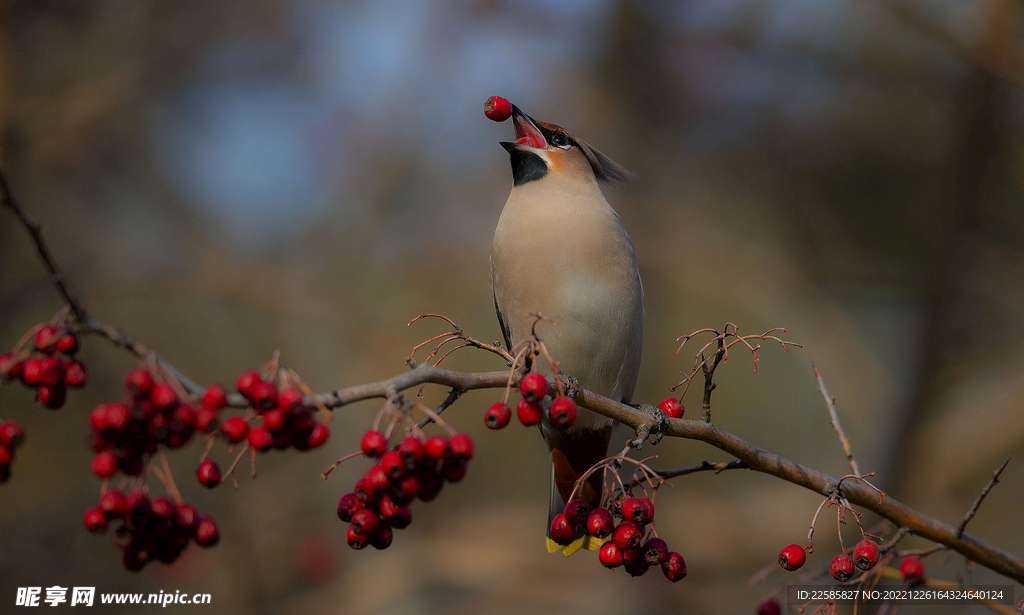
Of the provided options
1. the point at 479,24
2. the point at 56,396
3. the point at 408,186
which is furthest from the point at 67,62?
the point at 56,396

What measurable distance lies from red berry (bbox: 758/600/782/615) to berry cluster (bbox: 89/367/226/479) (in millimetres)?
1932

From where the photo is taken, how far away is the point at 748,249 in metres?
7.10

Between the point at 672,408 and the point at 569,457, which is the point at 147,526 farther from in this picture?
the point at 569,457

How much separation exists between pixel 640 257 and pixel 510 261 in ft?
13.2

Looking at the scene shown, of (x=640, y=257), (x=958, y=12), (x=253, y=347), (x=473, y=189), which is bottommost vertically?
(x=253, y=347)

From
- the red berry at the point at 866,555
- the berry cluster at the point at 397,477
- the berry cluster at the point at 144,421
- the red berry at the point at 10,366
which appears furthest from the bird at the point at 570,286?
the red berry at the point at 10,366

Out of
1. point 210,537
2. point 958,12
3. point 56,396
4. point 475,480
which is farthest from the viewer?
point 475,480

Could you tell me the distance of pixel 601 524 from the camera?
1.98 m

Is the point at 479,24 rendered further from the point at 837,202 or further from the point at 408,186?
the point at 837,202

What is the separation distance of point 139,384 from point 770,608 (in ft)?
6.80

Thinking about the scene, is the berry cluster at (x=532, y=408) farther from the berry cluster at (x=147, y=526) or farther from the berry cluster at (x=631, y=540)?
the berry cluster at (x=147, y=526)

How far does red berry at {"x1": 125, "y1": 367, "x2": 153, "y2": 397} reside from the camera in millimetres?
1419

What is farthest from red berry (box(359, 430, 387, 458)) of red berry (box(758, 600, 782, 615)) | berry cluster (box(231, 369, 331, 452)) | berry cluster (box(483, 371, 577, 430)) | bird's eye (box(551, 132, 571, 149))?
bird's eye (box(551, 132, 571, 149))

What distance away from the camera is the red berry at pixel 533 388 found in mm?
1677
